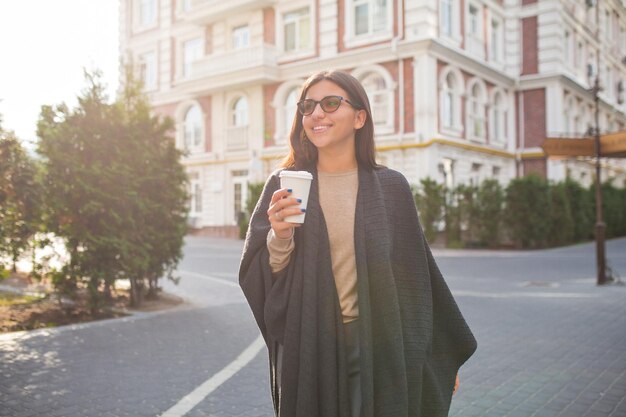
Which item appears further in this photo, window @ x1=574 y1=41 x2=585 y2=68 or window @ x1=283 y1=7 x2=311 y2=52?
window @ x1=574 y1=41 x2=585 y2=68

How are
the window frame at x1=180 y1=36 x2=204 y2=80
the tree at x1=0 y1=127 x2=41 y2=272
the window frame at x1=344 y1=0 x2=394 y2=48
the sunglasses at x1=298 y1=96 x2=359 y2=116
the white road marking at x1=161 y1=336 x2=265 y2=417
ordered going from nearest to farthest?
1. the sunglasses at x1=298 y1=96 x2=359 y2=116
2. the white road marking at x1=161 y1=336 x2=265 y2=417
3. the tree at x1=0 y1=127 x2=41 y2=272
4. the window frame at x1=344 y1=0 x2=394 y2=48
5. the window frame at x1=180 y1=36 x2=204 y2=80

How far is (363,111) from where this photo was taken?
2609 mm

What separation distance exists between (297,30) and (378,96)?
558cm

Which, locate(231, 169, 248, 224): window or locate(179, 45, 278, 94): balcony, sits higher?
locate(179, 45, 278, 94): balcony

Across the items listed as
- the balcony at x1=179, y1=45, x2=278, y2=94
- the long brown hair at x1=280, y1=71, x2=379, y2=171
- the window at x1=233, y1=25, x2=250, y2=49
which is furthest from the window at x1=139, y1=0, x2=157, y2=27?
the long brown hair at x1=280, y1=71, x2=379, y2=171

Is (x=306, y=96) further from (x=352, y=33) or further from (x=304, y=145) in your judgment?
(x=352, y=33)

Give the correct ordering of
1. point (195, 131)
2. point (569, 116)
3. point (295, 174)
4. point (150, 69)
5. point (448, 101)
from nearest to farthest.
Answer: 1. point (295, 174)
2. point (448, 101)
3. point (569, 116)
4. point (195, 131)
5. point (150, 69)

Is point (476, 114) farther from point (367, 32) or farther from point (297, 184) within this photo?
point (297, 184)

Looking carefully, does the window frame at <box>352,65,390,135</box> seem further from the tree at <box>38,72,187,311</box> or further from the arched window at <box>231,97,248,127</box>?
the tree at <box>38,72,187,311</box>

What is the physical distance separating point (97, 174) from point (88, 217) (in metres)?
0.59

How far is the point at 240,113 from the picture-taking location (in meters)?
30.5

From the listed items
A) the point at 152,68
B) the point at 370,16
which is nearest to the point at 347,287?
the point at 370,16

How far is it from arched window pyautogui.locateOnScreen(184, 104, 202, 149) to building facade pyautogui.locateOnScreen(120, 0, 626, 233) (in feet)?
0.27

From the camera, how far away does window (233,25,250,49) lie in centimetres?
3014
